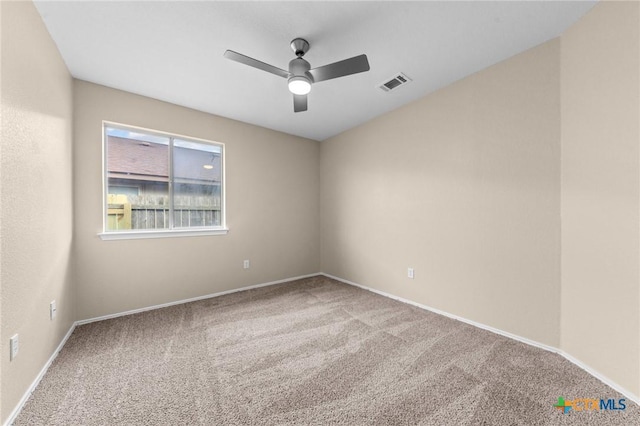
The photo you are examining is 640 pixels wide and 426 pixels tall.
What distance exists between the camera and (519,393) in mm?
1560

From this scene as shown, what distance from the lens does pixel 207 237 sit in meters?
3.35

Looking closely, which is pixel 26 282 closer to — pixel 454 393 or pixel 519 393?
pixel 454 393

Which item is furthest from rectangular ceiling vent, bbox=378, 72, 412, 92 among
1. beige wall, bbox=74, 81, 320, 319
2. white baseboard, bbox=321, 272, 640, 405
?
white baseboard, bbox=321, 272, 640, 405

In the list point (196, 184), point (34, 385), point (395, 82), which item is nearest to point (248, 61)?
point (395, 82)

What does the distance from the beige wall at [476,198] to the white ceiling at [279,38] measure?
358 mm

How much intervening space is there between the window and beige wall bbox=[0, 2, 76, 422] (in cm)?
60

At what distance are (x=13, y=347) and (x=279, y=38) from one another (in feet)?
8.57

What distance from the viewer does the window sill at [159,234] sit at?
8.80 feet

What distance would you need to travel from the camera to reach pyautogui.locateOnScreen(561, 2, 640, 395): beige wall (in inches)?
59.8

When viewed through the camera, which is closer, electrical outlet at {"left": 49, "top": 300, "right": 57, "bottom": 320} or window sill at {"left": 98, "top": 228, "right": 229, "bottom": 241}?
electrical outlet at {"left": 49, "top": 300, "right": 57, "bottom": 320}

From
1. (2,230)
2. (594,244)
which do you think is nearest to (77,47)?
(2,230)

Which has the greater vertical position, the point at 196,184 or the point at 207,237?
the point at 196,184

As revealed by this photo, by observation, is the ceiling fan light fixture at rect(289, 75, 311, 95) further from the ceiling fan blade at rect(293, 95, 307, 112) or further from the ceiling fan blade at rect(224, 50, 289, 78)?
the ceiling fan blade at rect(293, 95, 307, 112)

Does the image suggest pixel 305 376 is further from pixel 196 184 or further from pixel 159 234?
pixel 196 184
